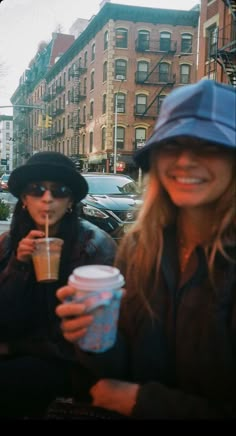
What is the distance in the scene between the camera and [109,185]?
8258 mm

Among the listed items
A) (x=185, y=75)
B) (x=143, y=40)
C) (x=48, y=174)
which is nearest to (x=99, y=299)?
(x=48, y=174)

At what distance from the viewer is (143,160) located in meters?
1.37

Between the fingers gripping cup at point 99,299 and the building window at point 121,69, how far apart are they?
1150 cm

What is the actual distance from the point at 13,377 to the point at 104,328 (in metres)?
0.74

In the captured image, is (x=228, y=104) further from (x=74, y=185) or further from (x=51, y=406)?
(x=51, y=406)

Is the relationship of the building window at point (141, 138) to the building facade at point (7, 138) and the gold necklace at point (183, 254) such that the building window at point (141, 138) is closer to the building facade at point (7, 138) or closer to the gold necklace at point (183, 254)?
the gold necklace at point (183, 254)

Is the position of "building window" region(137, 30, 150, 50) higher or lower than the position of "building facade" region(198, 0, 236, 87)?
lower

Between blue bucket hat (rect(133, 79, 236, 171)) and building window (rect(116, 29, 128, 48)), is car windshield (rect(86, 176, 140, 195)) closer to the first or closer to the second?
building window (rect(116, 29, 128, 48))

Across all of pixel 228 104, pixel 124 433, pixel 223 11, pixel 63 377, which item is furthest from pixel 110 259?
pixel 223 11

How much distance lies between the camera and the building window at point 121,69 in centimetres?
1200

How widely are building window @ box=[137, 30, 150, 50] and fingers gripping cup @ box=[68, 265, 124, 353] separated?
7152mm

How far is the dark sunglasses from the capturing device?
1.73m

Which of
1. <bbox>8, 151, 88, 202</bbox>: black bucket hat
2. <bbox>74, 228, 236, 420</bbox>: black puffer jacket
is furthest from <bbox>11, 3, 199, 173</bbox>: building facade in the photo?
<bbox>74, 228, 236, 420</bbox>: black puffer jacket

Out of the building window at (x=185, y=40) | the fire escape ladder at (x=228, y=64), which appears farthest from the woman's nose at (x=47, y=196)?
the fire escape ladder at (x=228, y=64)
